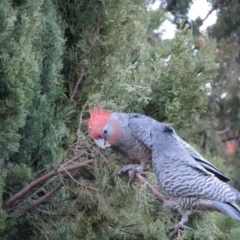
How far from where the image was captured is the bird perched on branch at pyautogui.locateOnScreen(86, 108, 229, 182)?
298 cm

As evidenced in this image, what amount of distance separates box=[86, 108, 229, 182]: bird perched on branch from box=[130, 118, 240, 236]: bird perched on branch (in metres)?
0.09

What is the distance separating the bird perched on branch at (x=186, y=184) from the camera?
270 centimetres

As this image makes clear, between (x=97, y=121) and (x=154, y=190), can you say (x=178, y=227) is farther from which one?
(x=97, y=121)

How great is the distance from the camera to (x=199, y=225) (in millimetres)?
3078

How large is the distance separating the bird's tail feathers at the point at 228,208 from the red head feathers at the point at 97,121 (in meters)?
0.59

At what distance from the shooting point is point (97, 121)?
9.81 ft

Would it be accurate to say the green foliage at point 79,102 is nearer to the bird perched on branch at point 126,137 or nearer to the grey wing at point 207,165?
the bird perched on branch at point 126,137

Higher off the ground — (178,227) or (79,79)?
(79,79)

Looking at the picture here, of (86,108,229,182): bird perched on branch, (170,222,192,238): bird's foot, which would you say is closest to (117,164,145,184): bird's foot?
(86,108,229,182): bird perched on branch

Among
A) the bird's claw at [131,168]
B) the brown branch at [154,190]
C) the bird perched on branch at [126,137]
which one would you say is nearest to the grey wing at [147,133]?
the bird perched on branch at [126,137]

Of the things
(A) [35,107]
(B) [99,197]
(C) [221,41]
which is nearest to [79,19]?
(A) [35,107]

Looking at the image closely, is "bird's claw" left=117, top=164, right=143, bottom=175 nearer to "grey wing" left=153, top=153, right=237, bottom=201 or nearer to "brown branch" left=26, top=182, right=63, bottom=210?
"grey wing" left=153, top=153, right=237, bottom=201

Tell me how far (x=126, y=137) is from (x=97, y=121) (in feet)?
0.50

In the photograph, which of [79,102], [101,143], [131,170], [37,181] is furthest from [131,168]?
[79,102]
